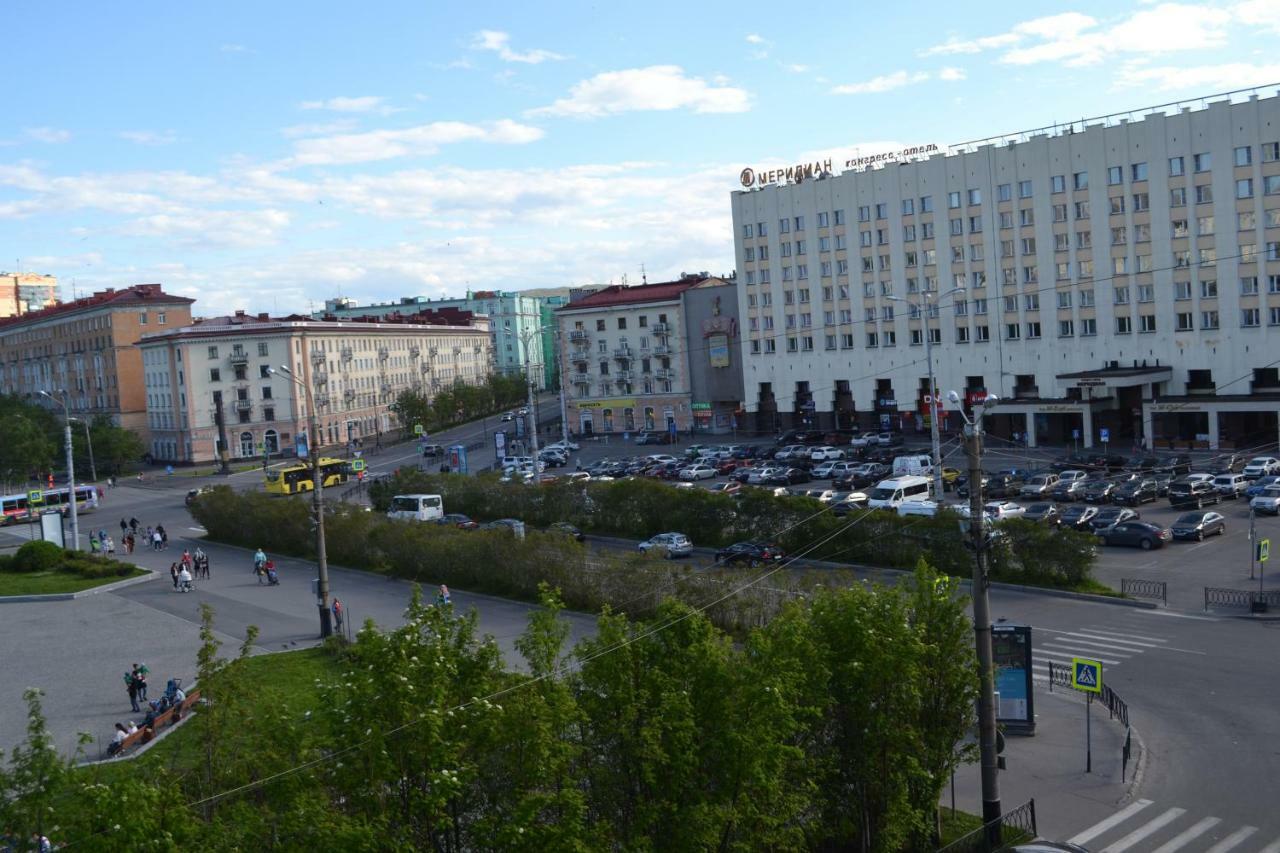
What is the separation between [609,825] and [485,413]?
109341 millimetres

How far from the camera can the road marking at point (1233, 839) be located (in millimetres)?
16672

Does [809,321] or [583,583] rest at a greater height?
[809,321]

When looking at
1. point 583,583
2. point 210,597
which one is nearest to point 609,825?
point 583,583

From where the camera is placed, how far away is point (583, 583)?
33.8 m

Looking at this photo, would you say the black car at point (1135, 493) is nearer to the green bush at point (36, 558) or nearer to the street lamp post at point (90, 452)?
the green bush at point (36, 558)

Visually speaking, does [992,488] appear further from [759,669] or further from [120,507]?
[120,507]

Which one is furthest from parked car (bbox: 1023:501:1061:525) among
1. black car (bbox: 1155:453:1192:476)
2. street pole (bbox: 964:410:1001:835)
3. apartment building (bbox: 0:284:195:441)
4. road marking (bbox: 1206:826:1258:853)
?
apartment building (bbox: 0:284:195:441)

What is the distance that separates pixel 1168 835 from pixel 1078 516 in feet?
94.4

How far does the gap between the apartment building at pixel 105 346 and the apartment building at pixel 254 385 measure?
4.34 meters

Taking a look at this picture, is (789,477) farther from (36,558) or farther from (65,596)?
(36,558)

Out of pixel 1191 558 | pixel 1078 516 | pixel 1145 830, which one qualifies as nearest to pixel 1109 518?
pixel 1078 516

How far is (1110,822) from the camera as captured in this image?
1797 centimetres

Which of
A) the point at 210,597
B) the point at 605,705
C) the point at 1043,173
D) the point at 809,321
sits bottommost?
the point at 210,597

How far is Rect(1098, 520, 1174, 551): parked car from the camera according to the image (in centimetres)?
4008
